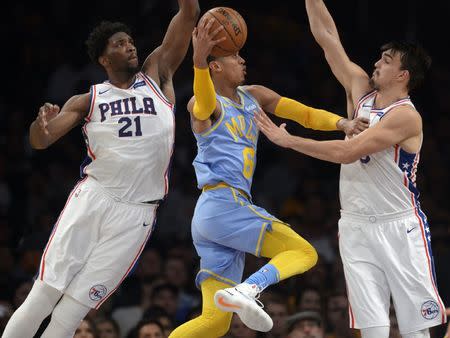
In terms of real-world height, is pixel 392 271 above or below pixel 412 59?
below

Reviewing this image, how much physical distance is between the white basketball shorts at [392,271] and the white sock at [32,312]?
6.41ft

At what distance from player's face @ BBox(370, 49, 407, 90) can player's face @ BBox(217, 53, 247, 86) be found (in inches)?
36.7

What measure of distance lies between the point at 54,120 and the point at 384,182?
7.21ft

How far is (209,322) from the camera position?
6.86m

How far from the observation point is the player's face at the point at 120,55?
A: 6.97 meters

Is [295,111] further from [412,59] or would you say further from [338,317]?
[338,317]

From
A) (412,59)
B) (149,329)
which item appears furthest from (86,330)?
(412,59)

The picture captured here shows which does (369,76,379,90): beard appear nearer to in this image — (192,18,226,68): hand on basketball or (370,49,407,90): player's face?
(370,49,407,90): player's face

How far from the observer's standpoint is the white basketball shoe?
6281mm

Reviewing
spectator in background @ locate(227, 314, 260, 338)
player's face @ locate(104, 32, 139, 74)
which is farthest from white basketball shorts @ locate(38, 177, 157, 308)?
spectator in background @ locate(227, 314, 260, 338)

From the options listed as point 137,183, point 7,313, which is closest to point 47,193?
point 7,313

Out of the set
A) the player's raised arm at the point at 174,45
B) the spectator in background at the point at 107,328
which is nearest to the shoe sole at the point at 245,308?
the player's raised arm at the point at 174,45

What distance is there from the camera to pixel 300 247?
6770 millimetres

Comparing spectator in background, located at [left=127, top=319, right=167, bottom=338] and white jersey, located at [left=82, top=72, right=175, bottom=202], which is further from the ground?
white jersey, located at [left=82, top=72, right=175, bottom=202]
